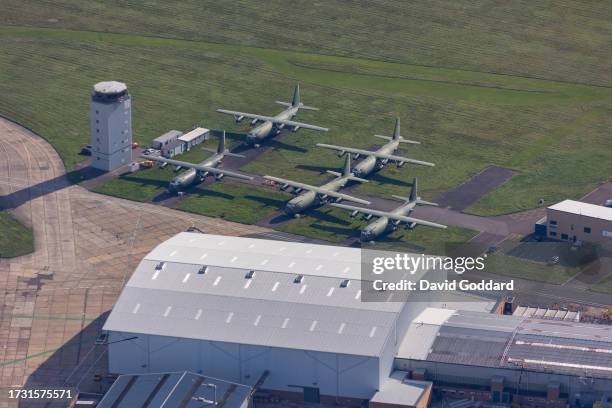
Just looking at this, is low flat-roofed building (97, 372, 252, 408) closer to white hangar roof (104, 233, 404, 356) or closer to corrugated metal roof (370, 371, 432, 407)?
white hangar roof (104, 233, 404, 356)

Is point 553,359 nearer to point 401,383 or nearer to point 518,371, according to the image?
point 518,371

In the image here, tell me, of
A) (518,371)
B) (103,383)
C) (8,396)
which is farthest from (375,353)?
(8,396)

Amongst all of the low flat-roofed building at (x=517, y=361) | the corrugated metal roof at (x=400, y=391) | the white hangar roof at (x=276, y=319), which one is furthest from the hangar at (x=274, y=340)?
the low flat-roofed building at (x=517, y=361)

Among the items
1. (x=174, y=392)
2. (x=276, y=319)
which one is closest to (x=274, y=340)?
(x=276, y=319)

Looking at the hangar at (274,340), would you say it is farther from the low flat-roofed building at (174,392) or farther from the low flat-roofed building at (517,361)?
the low flat-roofed building at (517,361)

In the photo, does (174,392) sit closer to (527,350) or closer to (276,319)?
(276,319)

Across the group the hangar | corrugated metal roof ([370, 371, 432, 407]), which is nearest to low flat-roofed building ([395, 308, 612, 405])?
corrugated metal roof ([370, 371, 432, 407])
